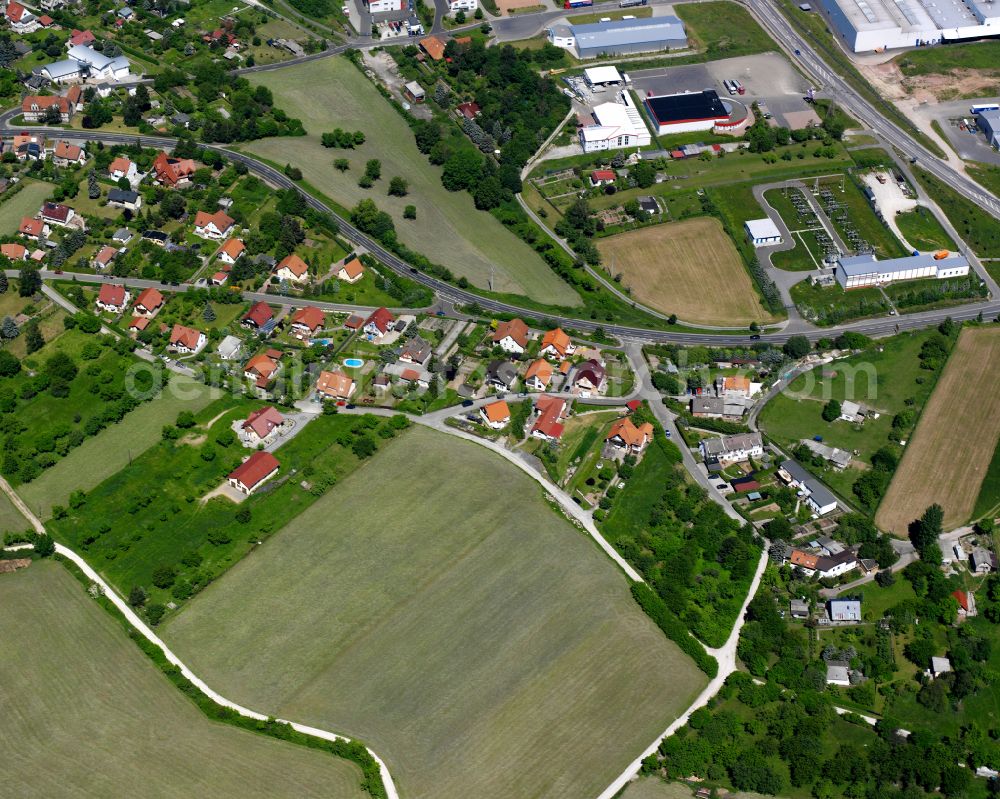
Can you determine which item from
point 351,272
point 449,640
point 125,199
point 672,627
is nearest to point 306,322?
point 351,272

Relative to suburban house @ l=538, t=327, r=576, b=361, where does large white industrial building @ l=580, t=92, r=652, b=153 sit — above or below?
above

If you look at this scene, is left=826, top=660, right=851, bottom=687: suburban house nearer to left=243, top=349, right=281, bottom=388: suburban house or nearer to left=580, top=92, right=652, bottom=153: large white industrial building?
left=243, top=349, right=281, bottom=388: suburban house

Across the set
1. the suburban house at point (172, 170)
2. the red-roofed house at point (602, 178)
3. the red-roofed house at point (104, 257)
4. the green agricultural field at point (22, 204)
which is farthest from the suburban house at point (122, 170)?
the red-roofed house at point (602, 178)

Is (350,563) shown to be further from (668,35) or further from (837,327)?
(668,35)

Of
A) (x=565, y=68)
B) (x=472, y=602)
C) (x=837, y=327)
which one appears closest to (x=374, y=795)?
(x=472, y=602)

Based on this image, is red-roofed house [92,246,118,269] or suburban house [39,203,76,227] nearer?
red-roofed house [92,246,118,269]

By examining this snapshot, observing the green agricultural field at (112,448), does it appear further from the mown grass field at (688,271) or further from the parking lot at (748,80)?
the parking lot at (748,80)

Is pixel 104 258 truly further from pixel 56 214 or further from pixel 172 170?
pixel 172 170

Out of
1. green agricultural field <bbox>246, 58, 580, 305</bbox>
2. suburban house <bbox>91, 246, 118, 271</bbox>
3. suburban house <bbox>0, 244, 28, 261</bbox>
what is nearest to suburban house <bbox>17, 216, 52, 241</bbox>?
suburban house <bbox>0, 244, 28, 261</bbox>
